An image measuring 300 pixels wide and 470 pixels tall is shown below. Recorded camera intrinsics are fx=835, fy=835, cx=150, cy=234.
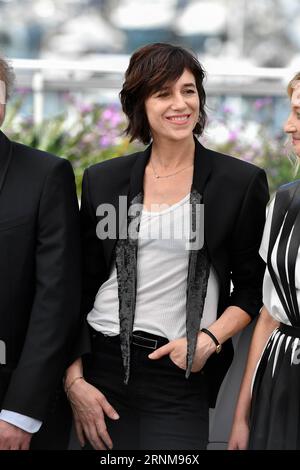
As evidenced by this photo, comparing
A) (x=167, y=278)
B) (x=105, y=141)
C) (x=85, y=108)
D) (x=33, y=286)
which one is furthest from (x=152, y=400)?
(x=85, y=108)

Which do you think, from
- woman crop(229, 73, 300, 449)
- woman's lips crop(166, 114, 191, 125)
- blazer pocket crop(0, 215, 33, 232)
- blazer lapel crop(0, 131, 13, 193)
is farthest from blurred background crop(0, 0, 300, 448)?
blazer pocket crop(0, 215, 33, 232)

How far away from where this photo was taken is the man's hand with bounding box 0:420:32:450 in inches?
99.7

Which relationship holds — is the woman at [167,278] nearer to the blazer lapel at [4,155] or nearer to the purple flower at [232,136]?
the blazer lapel at [4,155]

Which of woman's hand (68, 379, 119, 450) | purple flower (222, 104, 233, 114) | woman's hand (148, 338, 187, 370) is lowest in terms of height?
woman's hand (68, 379, 119, 450)

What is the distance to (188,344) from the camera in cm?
262

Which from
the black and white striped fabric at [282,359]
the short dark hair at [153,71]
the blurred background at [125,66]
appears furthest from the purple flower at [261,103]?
the black and white striped fabric at [282,359]

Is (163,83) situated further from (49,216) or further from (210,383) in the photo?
(210,383)

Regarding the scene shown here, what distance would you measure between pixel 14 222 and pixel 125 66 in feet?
16.6

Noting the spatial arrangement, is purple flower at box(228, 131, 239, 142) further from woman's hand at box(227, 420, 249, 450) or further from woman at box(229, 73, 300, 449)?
woman's hand at box(227, 420, 249, 450)

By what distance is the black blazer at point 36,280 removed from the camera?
2.55 metres

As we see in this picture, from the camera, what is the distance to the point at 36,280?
2.61m

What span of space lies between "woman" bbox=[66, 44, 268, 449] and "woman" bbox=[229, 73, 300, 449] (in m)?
0.15

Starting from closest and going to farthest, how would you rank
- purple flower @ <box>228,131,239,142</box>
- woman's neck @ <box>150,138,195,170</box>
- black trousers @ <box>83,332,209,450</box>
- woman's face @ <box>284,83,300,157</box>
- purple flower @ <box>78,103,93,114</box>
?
woman's face @ <box>284,83,300,157</box>
black trousers @ <box>83,332,209,450</box>
woman's neck @ <box>150,138,195,170</box>
purple flower @ <box>78,103,93,114</box>
purple flower @ <box>228,131,239,142</box>

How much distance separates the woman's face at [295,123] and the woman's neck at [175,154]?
382 millimetres
